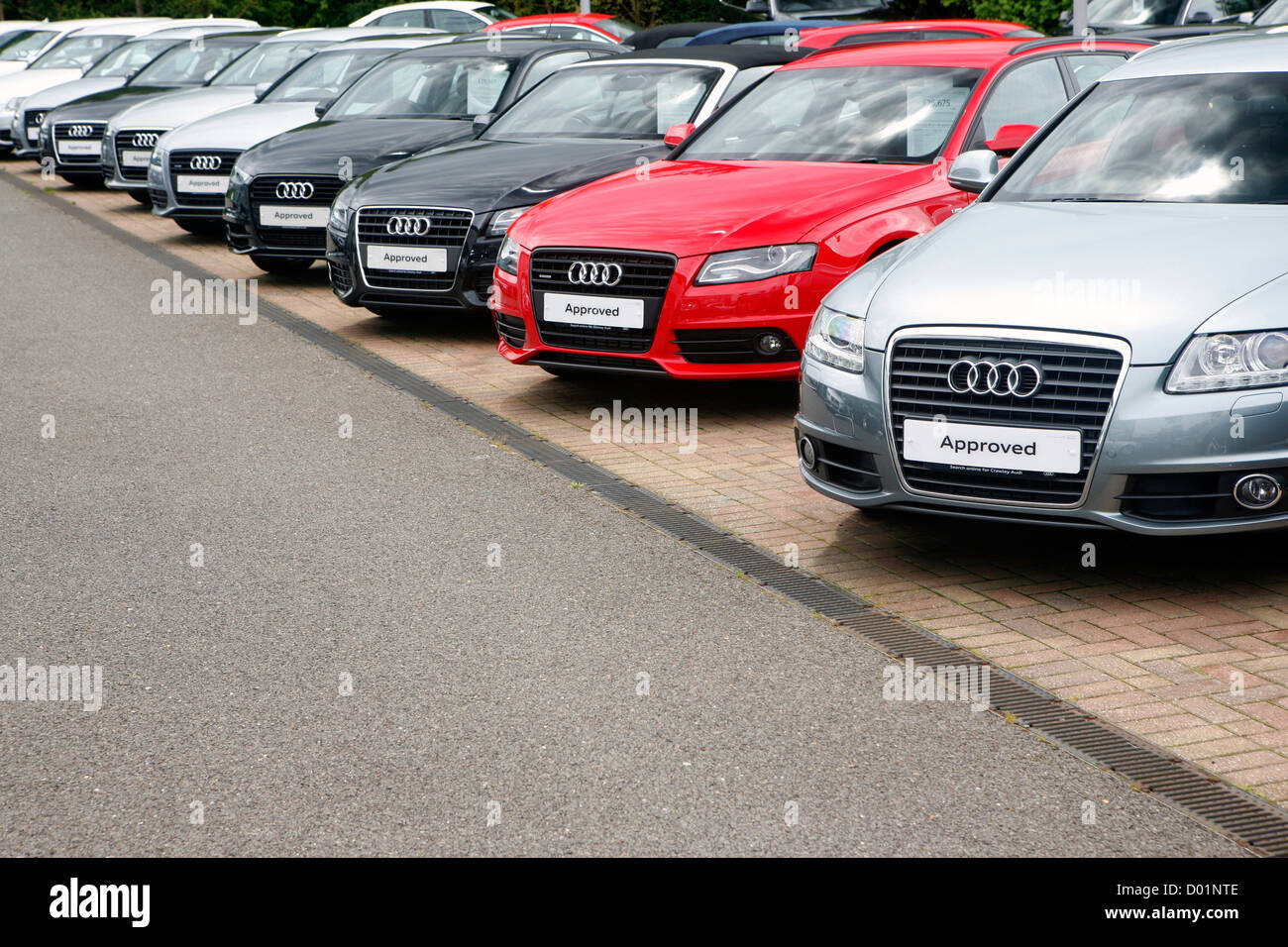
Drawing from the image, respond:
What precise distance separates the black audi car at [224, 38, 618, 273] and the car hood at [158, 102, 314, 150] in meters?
0.85

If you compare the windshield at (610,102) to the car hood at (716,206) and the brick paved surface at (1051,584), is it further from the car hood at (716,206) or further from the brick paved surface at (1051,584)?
the brick paved surface at (1051,584)

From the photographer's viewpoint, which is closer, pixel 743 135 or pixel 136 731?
pixel 136 731

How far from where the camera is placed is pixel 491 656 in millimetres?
4508

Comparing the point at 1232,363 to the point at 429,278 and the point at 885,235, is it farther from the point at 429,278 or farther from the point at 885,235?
the point at 429,278

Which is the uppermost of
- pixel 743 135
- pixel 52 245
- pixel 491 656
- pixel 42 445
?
pixel 743 135

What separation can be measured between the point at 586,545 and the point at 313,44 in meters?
14.0

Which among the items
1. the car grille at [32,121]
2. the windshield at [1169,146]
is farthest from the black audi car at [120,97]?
the windshield at [1169,146]

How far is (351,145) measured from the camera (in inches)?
458

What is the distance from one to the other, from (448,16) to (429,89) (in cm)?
1259

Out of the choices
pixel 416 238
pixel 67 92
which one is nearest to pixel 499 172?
pixel 416 238
